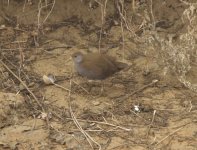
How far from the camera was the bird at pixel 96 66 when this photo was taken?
17.4 feet

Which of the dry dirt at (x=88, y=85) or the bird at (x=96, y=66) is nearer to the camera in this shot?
the dry dirt at (x=88, y=85)

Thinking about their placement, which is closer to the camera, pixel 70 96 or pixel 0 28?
pixel 70 96

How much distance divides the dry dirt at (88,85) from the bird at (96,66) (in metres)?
0.24

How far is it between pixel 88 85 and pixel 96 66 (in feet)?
1.33

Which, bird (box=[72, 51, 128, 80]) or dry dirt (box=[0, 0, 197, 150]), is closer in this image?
dry dirt (box=[0, 0, 197, 150])

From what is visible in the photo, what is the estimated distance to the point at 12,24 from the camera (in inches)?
257

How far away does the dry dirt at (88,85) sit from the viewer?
15.9ft

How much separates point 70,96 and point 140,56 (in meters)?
1.08

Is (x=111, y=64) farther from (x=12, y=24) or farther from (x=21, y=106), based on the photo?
(x=12, y=24)

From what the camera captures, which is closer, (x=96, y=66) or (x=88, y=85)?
(x=96, y=66)

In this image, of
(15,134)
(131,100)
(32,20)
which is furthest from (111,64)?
(32,20)

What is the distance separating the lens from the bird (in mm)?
5293

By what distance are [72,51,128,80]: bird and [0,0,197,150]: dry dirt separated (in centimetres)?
24

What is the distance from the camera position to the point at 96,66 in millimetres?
5301
